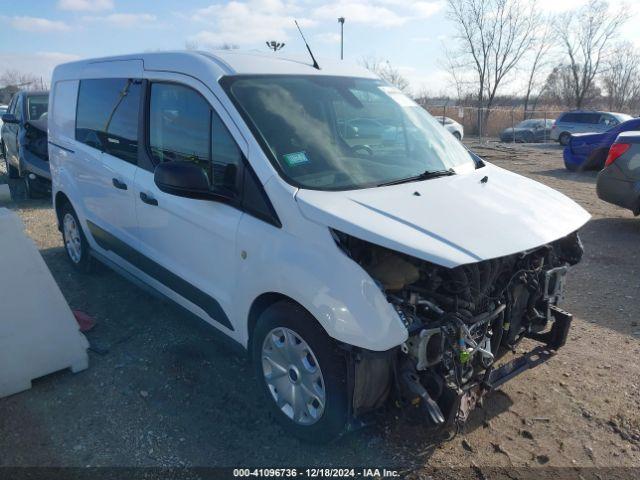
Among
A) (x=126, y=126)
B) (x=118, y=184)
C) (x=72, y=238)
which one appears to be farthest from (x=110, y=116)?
(x=72, y=238)

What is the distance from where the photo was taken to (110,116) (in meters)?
4.25

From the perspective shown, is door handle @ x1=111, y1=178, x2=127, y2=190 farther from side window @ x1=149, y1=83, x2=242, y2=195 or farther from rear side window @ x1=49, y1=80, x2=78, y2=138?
rear side window @ x1=49, y1=80, x2=78, y2=138

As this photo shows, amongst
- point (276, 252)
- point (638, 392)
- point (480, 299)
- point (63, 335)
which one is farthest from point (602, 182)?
point (63, 335)

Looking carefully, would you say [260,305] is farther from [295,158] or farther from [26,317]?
[26,317]

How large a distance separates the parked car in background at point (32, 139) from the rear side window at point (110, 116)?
4625 millimetres

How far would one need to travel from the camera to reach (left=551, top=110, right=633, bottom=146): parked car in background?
2345cm

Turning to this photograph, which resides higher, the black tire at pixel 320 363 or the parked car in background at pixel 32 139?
the parked car in background at pixel 32 139

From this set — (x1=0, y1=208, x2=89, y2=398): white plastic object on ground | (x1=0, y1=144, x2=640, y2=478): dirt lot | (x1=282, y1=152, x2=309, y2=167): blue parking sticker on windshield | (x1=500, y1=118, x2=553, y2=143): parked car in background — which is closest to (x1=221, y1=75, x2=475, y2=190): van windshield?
(x1=282, y1=152, x2=309, y2=167): blue parking sticker on windshield

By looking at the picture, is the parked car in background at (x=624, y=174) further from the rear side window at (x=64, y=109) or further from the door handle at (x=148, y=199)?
the rear side window at (x=64, y=109)

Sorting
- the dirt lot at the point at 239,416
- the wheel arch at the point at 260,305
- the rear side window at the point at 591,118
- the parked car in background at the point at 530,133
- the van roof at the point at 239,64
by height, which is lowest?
the dirt lot at the point at 239,416

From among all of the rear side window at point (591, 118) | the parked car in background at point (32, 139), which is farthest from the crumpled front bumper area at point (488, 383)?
the rear side window at point (591, 118)

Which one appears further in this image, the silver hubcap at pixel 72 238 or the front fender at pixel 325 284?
the silver hubcap at pixel 72 238

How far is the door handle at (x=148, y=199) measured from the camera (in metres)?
3.55

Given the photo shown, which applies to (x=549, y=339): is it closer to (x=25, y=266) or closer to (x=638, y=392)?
(x=638, y=392)
